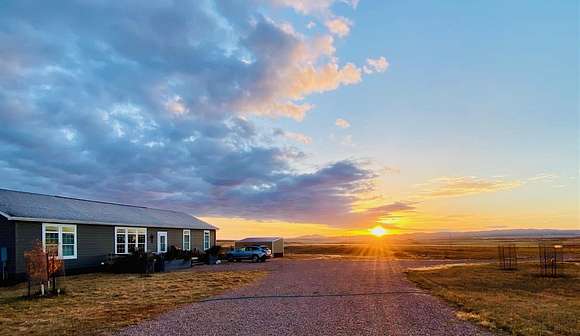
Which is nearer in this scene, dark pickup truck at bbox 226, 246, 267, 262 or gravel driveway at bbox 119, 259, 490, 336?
gravel driveway at bbox 119, 259, 490, 336

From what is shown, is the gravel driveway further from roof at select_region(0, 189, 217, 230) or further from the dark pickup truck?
the dark pickup truck

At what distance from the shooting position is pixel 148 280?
20.2 meters

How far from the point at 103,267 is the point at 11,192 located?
231 inches

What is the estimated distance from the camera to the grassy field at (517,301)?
9641 mm

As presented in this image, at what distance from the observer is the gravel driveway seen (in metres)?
9.28

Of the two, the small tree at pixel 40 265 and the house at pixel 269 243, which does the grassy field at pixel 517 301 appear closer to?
the small tree at pixel 40 265

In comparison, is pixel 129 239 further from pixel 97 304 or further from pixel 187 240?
pixel 97 304

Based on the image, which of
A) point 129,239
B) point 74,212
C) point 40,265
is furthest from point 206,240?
point 40,265

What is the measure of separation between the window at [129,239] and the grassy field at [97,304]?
7.36 meters

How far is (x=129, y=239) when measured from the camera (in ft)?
94.0

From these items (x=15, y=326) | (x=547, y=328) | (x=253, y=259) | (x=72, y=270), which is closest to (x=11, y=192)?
(x=72, y=270)

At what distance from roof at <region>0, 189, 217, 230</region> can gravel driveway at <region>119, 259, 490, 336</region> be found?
36.8 ft

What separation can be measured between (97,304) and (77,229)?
12165mm

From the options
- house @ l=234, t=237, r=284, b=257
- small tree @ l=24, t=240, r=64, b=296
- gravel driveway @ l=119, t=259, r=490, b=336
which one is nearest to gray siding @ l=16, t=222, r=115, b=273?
small tree @ l=24, t=240, r=64, b=296
